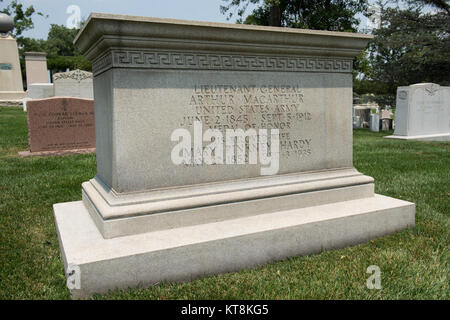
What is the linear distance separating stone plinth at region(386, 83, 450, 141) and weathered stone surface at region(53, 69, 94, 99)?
12041 millimetres

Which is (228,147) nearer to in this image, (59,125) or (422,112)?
(59,125)

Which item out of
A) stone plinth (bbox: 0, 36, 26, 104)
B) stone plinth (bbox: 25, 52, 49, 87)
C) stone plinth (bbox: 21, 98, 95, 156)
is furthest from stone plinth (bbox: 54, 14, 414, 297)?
stone plinth (bbox: 25, 52, 49, 87)

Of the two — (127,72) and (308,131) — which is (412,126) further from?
(127,72)

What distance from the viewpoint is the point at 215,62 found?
3.21 m

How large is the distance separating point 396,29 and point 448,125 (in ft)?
34.7

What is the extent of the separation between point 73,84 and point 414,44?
17.4 metres

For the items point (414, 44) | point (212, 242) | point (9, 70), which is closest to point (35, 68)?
point (9, 70)

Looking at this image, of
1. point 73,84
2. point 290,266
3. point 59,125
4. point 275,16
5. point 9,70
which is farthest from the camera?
point 9,70

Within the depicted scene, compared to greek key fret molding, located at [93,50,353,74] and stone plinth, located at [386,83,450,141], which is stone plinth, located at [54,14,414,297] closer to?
greek key fret molding, located at [93,50,353,74]

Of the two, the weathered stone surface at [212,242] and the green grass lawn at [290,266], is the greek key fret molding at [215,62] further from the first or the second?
the green grass lawn at [290,266]

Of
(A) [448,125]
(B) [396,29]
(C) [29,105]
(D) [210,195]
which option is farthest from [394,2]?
(D) [210,195]

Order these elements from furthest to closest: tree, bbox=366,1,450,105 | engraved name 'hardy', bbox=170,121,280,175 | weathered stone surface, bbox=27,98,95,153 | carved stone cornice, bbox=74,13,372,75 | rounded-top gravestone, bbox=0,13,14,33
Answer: rounded-top gravestone, bbox=0,13,14,33 → tree, bbox=366,1,450,105 → weathered stone surface, bbox=27,98,95,153 → engraved name 'hardy', bbox=170,121,280,175 → carved stone cornice, bbox=74,13,372,75

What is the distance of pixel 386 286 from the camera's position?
266 cm

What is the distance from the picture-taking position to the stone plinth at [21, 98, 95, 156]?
28.1ft
